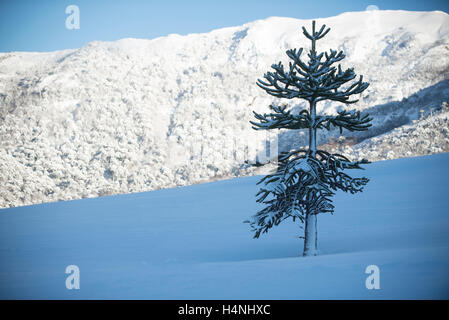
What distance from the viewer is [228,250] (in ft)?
42.7

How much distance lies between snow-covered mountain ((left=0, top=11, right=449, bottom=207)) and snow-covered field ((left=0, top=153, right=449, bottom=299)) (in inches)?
2132

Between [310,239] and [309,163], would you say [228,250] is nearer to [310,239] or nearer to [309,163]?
[310,239]

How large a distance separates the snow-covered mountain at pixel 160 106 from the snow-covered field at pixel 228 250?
54.1 metres

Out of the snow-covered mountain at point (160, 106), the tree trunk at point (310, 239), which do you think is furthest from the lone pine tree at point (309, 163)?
the snow-covered mountain at point (160, 106)

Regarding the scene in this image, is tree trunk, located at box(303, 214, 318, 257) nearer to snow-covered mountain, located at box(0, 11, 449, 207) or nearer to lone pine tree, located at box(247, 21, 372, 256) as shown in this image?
lone pine tree, located at box(247, 21, 372, 256)

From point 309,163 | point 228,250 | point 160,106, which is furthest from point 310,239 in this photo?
point 160,106

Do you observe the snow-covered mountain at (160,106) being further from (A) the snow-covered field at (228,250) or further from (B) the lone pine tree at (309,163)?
(B) the lone pine tree at (309,163)

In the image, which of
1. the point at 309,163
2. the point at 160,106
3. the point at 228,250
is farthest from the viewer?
the point at 160,106

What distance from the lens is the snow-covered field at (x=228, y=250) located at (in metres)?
7.64

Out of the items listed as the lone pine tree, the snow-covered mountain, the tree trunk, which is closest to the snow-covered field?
the tree trunk

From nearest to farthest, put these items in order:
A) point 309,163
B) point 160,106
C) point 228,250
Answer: point 309,163, point 228,250, point 160,106

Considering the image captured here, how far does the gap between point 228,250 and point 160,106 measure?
104180 mm

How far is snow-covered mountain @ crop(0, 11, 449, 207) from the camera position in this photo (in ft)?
278
